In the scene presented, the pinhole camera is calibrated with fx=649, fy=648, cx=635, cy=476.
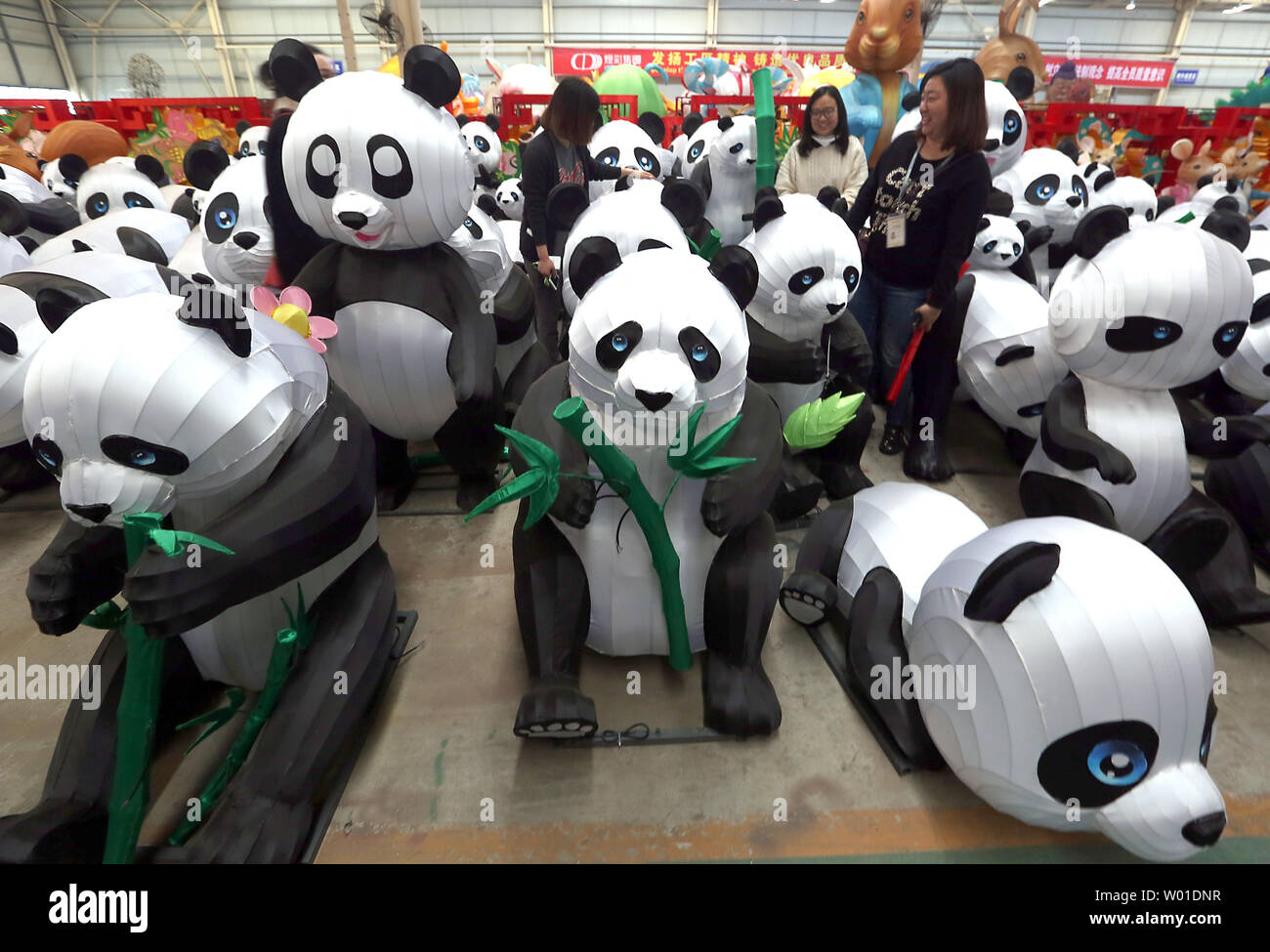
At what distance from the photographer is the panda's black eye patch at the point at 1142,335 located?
2008 mm

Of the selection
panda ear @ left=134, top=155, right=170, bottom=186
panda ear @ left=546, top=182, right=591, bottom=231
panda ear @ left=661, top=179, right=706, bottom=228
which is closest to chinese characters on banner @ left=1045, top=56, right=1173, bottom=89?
panda ear @ left=661, top=179, right=706, bottom=228

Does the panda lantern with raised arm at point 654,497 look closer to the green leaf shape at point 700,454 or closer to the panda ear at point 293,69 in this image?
the green leaf shape at point 700,454

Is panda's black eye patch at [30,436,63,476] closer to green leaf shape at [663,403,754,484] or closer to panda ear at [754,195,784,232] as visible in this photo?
green leaf shape at [663,403,754,484]

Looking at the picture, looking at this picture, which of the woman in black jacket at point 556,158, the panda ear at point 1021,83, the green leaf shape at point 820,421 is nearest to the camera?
the green leaf shape at point 820,421

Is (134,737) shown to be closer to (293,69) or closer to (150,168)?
(293,69)

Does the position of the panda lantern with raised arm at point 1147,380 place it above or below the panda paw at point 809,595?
above

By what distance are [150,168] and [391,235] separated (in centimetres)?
342

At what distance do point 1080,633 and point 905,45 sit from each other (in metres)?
4.70

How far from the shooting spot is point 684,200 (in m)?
2.36

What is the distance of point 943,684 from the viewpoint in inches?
57.6

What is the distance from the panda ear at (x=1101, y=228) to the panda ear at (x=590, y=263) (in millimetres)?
1656

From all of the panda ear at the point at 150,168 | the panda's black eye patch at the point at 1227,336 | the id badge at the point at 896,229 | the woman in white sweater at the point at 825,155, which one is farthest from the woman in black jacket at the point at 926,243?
the panda ear at the point at 150,168
